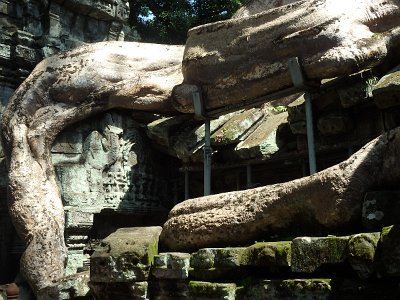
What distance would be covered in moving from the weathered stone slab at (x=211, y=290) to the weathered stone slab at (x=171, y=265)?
0.39 ft

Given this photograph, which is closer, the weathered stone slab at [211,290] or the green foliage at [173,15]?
the weathered stone slab at [211,290]

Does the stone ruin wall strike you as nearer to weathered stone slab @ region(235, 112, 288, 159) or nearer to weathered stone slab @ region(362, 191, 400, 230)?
weathered stone slab @ region(235, 112, 288, 159)

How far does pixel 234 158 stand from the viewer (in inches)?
287

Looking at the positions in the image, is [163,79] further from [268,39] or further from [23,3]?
[23,3]

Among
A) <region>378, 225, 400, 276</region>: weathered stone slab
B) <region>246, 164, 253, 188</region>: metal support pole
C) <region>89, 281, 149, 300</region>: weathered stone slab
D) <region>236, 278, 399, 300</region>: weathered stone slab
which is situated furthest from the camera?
<region>246, 164, 253, 188</region>: metal support pole

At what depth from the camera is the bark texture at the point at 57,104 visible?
24.3ft

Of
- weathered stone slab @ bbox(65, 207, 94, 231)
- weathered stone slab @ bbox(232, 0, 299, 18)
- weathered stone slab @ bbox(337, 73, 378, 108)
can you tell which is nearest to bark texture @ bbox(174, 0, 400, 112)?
weathered stone slab @ bbox(337, 73, 378, 108)

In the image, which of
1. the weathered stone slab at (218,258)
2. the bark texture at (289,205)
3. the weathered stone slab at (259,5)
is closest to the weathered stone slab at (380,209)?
the bark texture at (289,205)

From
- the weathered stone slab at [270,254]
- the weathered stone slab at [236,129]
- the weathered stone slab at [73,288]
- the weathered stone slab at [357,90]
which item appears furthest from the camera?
the weathered stone slab at [236,129]

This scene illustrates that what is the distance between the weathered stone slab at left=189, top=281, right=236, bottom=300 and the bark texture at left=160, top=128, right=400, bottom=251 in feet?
1.16

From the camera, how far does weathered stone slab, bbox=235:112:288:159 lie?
686 cm

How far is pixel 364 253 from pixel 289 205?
823 millimetres

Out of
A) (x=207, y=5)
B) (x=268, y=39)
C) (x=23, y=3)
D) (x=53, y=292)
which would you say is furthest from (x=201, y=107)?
(x=207, y=5)

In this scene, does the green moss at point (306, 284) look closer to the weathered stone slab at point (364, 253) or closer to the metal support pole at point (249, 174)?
the weathered stone slab at point (364, 253)
